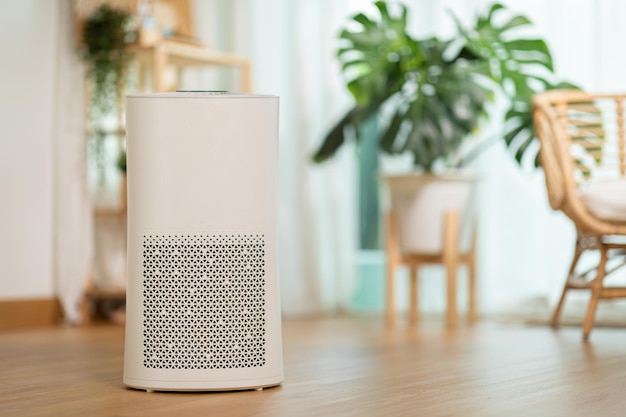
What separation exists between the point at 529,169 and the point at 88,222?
1764 mm

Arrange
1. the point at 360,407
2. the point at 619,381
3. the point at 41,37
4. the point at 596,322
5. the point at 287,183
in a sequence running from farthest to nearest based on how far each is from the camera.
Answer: the point at 287,183 < the point at 41,37 < the point at 596,322 < the point at 619,381 < the point at 360,407

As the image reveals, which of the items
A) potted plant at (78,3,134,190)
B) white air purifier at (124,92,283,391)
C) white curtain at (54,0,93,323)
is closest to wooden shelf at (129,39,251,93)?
potted plant at (78,3,134,190)

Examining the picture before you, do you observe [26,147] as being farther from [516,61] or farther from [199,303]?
[199,303]

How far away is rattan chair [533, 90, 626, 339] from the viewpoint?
3041mm

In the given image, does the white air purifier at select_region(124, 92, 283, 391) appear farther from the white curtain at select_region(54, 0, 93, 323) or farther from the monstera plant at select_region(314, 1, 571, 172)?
the white curtain at select_region(54, 0, 93, 323)

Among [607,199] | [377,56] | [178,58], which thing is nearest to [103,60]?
[178,58]

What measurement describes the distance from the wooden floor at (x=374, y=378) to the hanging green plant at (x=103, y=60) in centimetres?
100

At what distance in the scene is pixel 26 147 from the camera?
12.5 ft

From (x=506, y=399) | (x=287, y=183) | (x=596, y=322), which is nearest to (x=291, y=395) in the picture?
(x=506, y=399)

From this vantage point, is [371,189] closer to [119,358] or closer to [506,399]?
[119,358]

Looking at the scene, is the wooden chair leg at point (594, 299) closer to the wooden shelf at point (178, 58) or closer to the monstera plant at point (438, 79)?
the monstera plant at point (438, 79)

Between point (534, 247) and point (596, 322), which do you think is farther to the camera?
point (534, 247)

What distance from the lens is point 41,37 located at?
3914 millimetres

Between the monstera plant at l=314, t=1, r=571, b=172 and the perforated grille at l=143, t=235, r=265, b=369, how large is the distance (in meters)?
2.02
